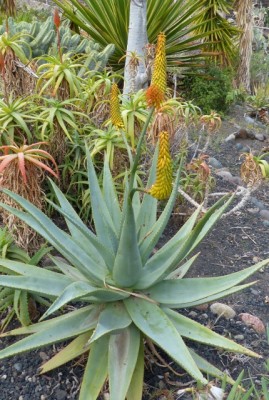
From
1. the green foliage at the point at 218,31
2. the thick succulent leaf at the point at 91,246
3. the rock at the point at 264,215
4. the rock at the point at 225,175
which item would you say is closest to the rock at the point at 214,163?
the rock at the point at 225,175

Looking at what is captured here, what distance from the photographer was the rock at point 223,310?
9.59 feet

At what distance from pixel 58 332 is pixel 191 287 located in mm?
612

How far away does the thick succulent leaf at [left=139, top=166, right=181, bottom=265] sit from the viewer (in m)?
2.27

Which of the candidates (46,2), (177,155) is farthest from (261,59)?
(177,155)

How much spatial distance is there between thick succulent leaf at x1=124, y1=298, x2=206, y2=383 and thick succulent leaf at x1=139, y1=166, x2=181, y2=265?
0.73 ft

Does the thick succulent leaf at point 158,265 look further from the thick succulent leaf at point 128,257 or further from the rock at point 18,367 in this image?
the rock at point 18,367

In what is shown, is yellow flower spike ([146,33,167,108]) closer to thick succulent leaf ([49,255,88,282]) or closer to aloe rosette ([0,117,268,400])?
aloe rosette ([0,117,268,400])

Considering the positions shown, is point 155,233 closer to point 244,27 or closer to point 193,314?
point 193,314

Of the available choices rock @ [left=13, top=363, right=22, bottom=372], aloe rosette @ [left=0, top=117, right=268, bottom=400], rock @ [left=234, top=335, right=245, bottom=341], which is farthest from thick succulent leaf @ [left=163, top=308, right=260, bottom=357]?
rock @ [left=13, top=363, right=22, bottom=372]

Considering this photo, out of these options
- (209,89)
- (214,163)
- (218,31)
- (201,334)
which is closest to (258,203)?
(214,163)

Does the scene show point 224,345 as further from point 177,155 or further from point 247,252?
point 177,155

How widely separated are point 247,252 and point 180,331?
1.53 metres

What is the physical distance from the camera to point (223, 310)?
9.61 feet

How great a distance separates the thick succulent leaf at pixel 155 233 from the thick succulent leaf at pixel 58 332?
34 cm
